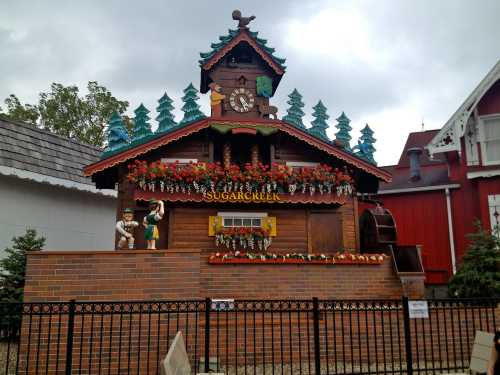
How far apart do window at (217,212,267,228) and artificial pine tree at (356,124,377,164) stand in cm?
474

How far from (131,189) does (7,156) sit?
4.39m

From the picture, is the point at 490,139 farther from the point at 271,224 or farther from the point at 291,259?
the point at 291,259

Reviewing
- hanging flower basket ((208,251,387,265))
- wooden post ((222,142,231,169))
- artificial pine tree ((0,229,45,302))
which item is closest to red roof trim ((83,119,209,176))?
wooden post ((222,142,231,169))

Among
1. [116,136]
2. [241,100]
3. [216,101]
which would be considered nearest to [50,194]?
[116,136]

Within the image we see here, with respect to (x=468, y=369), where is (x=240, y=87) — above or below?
above

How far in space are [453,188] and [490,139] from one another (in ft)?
8.35

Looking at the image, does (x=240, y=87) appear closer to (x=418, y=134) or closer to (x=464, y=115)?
(x=464, y=115)

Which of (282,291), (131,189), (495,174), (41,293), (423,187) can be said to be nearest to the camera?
(41,293)

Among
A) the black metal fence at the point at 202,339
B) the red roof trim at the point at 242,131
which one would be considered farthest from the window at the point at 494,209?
the red roof trim at the point at 242,131

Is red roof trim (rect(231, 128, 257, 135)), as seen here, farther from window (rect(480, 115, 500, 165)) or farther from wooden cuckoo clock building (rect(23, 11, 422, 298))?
window (rect(480, 115, 500, 165))

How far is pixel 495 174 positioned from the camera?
1517cm

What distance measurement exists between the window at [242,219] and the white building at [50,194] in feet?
22.5

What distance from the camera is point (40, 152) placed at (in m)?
15.8

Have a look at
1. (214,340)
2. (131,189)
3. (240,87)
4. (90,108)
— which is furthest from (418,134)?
(90,108)
